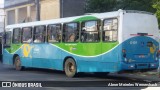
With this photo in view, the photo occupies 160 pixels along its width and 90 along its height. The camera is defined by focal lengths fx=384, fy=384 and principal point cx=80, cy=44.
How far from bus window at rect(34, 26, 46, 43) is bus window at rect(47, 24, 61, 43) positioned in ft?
1.54

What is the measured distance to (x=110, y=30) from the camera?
52.9ft

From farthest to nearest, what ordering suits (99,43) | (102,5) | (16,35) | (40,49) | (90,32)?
(102,5), (16,35), (40,49), (90,32), (99,43)

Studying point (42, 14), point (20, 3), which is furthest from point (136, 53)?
point (20, 3)

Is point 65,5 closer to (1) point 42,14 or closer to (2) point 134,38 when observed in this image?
(1) point 42,14

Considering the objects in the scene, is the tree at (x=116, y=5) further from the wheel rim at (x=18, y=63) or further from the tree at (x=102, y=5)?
the wheel rim at (x=18, y=63)

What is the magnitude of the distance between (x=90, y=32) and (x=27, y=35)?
5779mm

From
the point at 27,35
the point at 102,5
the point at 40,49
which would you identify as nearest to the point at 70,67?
the point at 40,49

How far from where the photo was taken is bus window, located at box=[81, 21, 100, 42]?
55.2ft

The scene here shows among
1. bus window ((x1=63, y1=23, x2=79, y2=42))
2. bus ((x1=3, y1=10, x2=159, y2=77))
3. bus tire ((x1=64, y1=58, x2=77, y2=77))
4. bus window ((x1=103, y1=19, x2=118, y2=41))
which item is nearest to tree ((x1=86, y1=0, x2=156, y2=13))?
bus ((x1=3, y1=10, x2=159, y2=77))

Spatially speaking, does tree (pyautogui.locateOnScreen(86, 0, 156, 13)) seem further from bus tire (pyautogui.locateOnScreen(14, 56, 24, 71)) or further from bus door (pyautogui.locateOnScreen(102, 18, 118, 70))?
bus door (pyautogui.locateOnScreen(102, 18, 118, 70))

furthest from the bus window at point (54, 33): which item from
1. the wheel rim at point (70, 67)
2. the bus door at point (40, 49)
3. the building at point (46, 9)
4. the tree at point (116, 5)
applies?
the building at point (46, 9)

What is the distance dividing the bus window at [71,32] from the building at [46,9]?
996 inches

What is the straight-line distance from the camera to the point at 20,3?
2112 inches

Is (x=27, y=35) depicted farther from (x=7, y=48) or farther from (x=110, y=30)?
(x=110, y=30)
